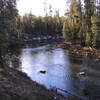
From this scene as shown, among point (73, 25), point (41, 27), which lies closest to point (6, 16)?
point (73, 25)

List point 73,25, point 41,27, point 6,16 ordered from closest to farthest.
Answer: point 6,16 < point 73,25 < point 41,27

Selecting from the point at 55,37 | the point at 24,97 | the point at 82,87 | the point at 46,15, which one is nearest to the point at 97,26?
the point at 82,87

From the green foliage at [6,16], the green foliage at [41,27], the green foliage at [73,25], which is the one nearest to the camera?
the green foliage at [6,16]

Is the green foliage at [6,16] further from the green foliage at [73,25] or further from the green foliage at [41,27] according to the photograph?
the green foliage at [41,27]

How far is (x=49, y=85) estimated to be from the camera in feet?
59.4

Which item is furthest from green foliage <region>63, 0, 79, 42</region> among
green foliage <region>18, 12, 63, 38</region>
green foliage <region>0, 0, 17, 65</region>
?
green foliage <region>0, 0, 17, 65</region>

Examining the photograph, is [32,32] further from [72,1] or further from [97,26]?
[97,26]

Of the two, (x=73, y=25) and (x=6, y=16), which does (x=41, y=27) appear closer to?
(x=73, y=25)

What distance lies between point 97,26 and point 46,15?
50705 mm

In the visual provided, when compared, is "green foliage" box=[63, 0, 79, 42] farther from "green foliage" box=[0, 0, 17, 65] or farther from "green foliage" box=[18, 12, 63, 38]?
"green foliage" box=[0, 0, 17, 65]

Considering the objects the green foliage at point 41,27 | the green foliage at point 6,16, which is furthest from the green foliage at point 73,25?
the green foliage at point 6,16

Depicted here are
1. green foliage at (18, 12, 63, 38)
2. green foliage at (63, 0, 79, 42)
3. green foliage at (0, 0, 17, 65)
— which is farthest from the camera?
green foliage at (18, 12, 63, 38)

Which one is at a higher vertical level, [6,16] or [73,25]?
[6,16]

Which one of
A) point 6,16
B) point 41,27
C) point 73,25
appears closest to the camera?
point 6,16
